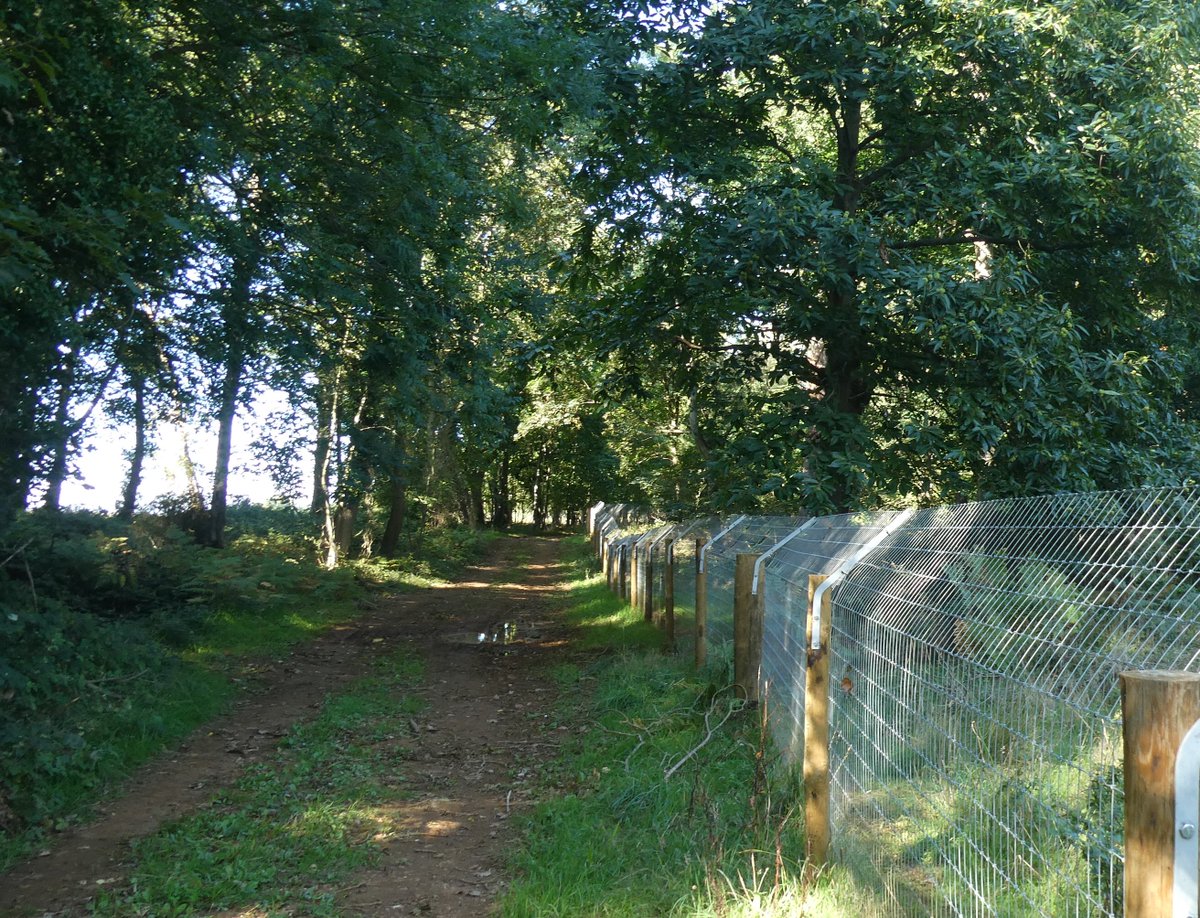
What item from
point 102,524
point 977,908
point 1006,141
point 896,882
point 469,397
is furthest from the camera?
point 469,397

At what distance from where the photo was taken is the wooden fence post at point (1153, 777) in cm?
189

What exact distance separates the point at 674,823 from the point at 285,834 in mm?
2373

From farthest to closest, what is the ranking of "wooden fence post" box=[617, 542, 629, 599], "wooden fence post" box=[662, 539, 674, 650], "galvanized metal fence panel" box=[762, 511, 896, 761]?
"wooden fence post" box=[617, 542, 629, 599] → "wooden fence post" box=[662, 539, 674, 650] → "galvanized metal fence panel" box=[762, 511, 896, 761]

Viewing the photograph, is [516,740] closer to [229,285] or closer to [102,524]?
[229,285]

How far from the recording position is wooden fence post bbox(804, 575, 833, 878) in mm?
4855

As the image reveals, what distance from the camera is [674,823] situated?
6094 mm

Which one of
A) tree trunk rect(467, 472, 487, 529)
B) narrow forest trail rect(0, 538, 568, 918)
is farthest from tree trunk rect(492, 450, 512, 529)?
narrow forest trail rect(0, 538, 568, 918)

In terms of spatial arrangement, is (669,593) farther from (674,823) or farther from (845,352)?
(674,823)

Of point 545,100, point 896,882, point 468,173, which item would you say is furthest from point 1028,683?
point 468,173

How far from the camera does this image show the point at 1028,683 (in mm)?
2717

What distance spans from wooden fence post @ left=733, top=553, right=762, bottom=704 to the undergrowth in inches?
181

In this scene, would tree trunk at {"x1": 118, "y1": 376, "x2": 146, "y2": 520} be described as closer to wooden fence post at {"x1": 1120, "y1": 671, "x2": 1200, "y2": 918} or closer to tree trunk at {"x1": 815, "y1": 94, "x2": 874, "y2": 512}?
tree trunk at {"x1": 815, "y1": 94, "x2": 874, "y2": 512}

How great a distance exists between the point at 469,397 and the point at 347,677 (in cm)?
467

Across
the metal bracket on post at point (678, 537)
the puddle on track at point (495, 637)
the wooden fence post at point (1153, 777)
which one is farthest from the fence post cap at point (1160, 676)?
the puddle on track at point (495, 637)
